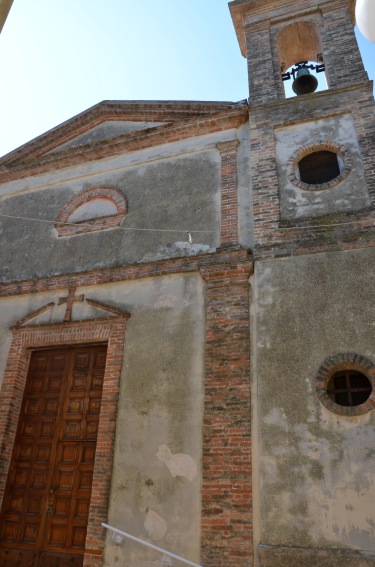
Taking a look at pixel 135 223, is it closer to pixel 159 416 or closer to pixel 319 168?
pixel 319 168

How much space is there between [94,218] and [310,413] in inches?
211

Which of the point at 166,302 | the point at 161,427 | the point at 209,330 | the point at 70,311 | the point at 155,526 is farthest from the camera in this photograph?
the point at 70,311

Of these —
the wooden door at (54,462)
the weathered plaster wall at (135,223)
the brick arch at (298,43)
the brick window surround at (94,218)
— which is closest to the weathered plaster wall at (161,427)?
the wooden door at (54,462)

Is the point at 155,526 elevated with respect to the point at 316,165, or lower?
lower

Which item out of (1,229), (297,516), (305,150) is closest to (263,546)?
(297,516)

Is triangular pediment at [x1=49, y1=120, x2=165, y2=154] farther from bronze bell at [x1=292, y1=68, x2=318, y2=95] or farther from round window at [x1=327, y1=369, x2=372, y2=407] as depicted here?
round window at [x1=327, y1=369, x2=372, y2=407]

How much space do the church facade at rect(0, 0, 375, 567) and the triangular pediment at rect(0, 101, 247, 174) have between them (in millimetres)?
65

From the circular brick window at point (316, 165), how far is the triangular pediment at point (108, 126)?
1.61m

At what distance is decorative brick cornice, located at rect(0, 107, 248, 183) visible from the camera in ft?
27.7

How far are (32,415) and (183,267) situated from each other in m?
A: 3.48

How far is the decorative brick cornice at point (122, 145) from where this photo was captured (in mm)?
8445

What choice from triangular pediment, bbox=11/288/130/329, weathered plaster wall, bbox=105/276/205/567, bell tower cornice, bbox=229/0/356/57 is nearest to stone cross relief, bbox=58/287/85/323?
triangular pediment, bbox=11/288/130/329

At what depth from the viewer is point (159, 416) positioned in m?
6.42

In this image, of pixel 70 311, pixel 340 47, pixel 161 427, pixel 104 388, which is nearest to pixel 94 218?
pixel 70 311
